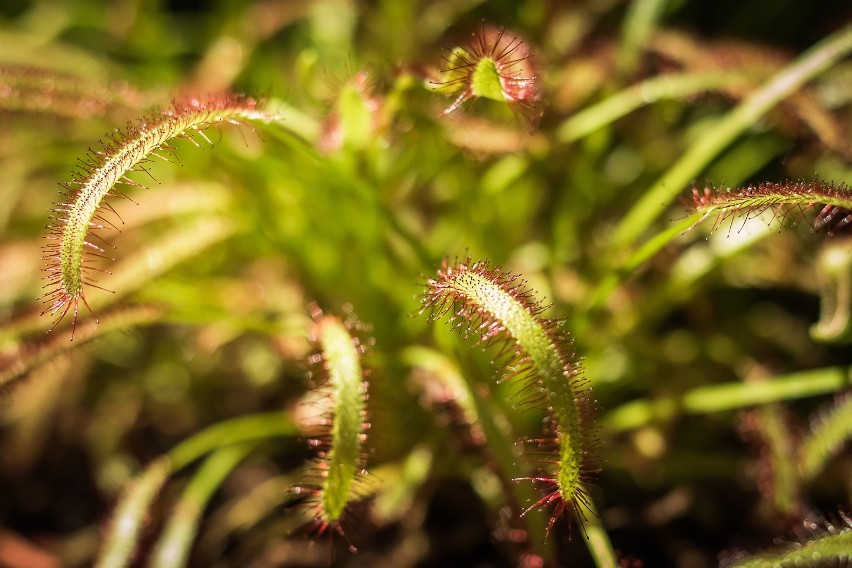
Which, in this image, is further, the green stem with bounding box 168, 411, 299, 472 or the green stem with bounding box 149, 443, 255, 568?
the green stem with bounding box 168, 411, 299, 472

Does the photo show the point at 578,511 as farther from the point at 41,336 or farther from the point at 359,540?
the point at 41,336

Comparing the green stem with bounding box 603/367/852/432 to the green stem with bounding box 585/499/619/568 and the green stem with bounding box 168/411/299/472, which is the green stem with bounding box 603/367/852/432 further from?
the green stem with bounding box 168/411/299/472

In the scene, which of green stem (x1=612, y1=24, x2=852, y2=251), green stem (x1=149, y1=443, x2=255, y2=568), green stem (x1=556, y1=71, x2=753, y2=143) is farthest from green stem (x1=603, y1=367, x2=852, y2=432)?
green stem (x1=149, y1=443, x2=255, y2=568)

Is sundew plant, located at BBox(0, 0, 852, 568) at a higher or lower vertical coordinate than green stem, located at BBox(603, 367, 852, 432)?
higher

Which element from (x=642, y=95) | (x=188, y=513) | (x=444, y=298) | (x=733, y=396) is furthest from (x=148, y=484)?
(x=642, y=95)

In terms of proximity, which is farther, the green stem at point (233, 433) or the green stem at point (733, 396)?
the green stem at point (233, 433)

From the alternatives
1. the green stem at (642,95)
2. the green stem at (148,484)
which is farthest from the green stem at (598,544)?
the green stem at (642,95)

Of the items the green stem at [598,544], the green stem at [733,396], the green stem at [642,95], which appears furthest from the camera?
the green stem at [642,95]

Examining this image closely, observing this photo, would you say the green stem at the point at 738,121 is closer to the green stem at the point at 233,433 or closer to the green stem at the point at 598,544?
the green stem at the point at 598,544

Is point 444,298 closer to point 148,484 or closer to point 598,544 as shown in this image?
point 598,544
